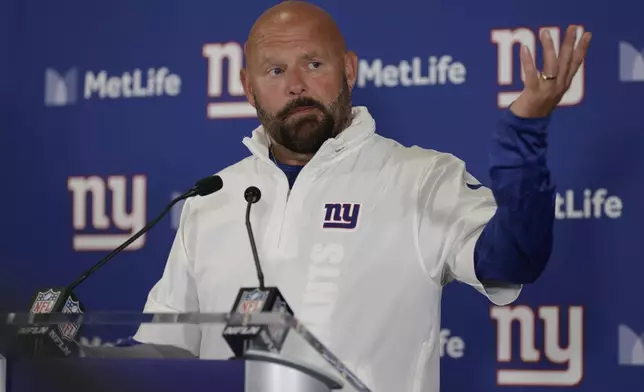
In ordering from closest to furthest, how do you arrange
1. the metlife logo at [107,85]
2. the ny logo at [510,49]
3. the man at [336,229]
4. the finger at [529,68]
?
the finger at [529,68]
the man at [336,229]
the ny logo at [510,49]
the metlife logo at [107,85]

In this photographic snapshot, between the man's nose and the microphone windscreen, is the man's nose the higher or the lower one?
the higher one

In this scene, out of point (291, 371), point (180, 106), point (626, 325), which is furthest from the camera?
point (180, 106)

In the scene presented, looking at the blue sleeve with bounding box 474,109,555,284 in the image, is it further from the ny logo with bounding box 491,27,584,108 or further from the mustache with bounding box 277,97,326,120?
the ny logo with bounding box 491,27,584,108

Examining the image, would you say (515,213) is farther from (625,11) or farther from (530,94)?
(625,11)

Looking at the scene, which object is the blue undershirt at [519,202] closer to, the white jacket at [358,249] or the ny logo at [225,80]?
the white jacket at [358,249]

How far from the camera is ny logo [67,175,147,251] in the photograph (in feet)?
11.5

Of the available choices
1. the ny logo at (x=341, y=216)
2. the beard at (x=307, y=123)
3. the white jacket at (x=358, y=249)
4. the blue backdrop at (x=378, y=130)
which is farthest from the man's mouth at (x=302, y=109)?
the blue backdrop at (x=378, y=130)

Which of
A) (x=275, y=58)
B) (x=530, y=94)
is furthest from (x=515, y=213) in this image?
(x=275, y=58)

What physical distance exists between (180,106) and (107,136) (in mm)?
263

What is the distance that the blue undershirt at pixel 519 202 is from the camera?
6.52 feet

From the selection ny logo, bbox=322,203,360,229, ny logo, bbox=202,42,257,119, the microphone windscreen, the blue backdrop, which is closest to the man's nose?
ny logo, bbox=322,203,360,229

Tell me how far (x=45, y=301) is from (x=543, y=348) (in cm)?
147

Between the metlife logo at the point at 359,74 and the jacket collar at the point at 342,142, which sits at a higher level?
the metlife logo at the point at 359,74

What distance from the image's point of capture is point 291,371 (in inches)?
59.3
